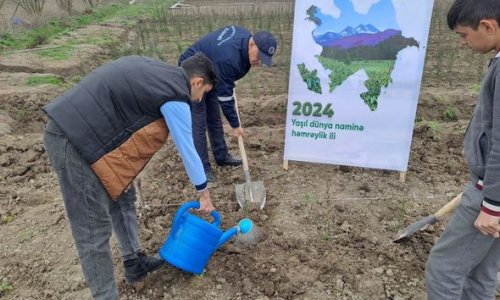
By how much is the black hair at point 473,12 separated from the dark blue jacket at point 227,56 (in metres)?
1.91

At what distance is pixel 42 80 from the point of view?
584 cm

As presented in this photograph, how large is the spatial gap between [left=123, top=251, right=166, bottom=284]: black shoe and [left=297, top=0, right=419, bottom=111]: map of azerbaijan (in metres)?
1.89

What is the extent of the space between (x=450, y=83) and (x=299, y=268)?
4.10 metres

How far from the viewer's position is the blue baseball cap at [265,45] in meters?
3.15

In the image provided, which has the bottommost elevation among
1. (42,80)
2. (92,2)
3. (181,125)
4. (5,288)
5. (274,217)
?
(5,288)

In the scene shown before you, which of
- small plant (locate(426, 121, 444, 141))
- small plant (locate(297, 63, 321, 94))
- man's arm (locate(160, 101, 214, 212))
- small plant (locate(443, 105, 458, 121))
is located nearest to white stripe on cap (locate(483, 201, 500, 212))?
man's arm (locate(160, 101, 214, 212))

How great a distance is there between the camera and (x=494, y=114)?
1498 mm

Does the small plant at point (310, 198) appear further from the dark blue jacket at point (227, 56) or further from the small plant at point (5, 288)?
the small plant at point (5, 288)

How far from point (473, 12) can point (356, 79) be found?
1915 millimetres

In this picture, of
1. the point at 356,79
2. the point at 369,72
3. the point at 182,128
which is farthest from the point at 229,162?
the point at 182,128

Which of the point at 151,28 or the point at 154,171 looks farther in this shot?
the point at 151,28

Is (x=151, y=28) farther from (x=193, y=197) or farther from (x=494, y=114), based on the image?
(x=494, y=114)

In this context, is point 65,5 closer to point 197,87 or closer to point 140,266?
point 140,266

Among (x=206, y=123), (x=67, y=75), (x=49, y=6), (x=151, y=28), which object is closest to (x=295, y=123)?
(x=206, y=123)
